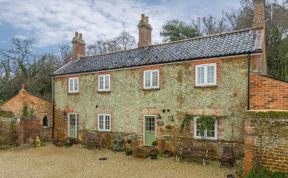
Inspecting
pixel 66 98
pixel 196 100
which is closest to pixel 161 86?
pixel 196 100

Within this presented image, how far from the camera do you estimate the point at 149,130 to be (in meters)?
17.2

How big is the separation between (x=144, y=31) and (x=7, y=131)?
1365cm

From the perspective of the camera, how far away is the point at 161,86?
16.5 m

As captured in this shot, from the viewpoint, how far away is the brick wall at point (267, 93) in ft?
39.8

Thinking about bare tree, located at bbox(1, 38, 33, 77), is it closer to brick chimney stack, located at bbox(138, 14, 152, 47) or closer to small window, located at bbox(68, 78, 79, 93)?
small window, located at bbox(68, 78, 79, 93)

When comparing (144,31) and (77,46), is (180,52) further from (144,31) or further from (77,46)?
(77,46)

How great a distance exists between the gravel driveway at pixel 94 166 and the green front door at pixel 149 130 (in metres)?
1.88

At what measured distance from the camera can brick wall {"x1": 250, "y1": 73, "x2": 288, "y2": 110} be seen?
12133 mm

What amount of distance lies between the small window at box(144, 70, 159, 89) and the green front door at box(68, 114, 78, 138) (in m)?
7.87

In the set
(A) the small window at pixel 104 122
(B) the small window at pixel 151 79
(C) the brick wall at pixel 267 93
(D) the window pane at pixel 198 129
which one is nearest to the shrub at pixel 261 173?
(C) the brick wall at pixel 267 93

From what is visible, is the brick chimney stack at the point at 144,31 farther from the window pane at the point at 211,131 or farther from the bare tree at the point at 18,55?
the bare tree at the point at 18,55

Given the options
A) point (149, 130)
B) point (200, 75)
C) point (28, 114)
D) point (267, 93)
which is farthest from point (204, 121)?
point (28, 114)

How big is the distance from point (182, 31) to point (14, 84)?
962 inches

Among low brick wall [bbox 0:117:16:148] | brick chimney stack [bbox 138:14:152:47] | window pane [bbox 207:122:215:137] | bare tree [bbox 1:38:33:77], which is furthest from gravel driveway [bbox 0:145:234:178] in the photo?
bare tree [bbox 1:38:33:77]
